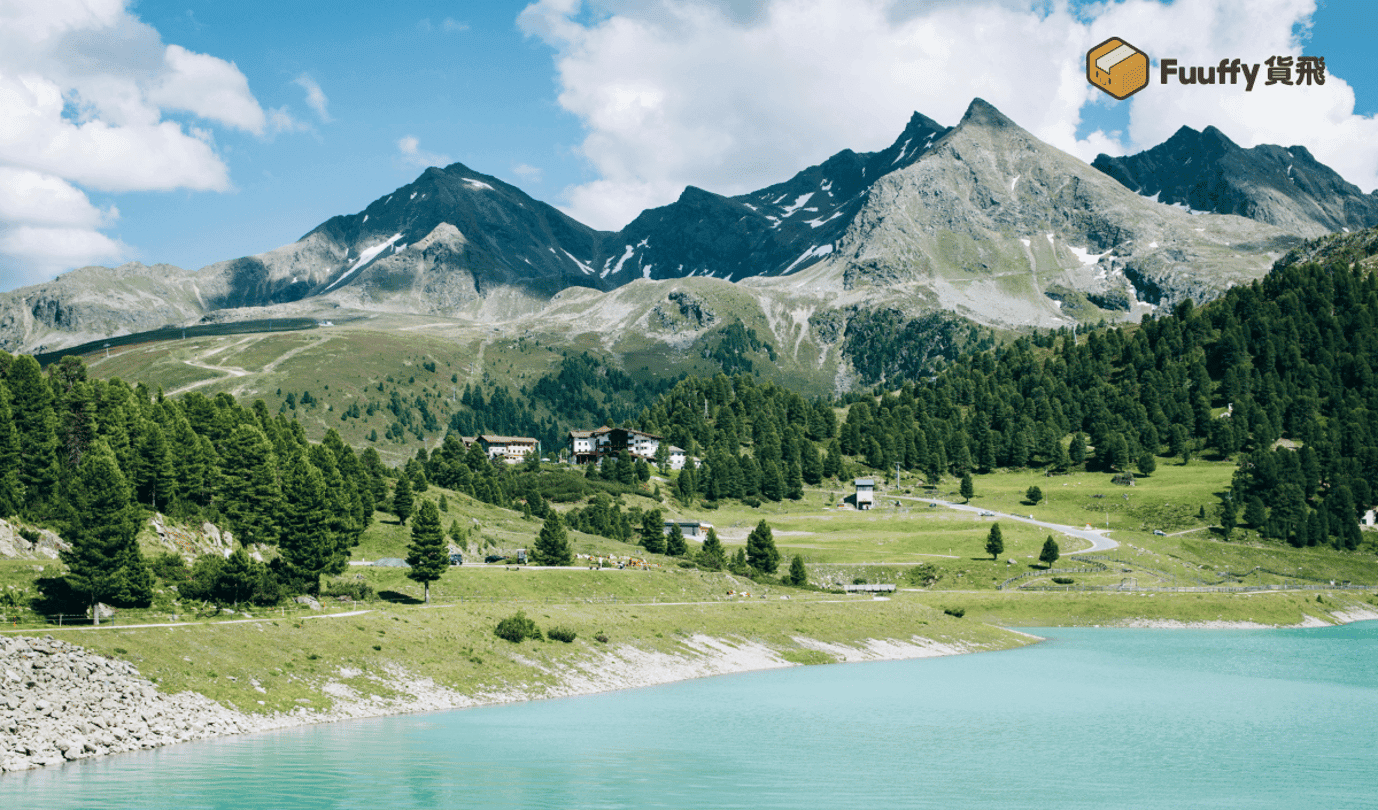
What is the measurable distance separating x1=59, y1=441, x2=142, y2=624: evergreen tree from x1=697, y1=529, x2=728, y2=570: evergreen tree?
76892 millimetres

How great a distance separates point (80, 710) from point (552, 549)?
72293 mm

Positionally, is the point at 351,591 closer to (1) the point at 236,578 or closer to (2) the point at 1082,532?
(1) the point at 236,578

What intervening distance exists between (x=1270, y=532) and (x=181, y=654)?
18261 cm

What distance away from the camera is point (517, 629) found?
77500 mm

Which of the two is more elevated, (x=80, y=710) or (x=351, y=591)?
(x=80, y=710)

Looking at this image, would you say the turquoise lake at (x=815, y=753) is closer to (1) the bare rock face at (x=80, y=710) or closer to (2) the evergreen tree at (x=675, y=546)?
(1) the bare rock face at (x=80, y=710)

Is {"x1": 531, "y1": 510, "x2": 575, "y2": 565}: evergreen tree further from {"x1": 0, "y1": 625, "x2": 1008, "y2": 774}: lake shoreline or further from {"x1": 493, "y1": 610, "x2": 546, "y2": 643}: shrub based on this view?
{"x1": 0, "y1": 625, "x2": 1008, "y2": 774}: lake shoreline

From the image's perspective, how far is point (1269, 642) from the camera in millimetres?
117750

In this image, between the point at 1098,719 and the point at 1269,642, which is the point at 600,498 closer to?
the point at 1269,642

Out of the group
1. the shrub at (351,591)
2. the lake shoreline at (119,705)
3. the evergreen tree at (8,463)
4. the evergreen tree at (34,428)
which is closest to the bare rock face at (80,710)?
the lake shoreline at (119,705)

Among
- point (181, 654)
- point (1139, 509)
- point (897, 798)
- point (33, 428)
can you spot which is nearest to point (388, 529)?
point (33, 428)

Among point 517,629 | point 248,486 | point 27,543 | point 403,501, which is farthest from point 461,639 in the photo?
point 403,501

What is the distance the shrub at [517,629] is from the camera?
7712 cm

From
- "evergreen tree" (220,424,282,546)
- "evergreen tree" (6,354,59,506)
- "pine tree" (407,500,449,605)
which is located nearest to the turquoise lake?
"pine tree" (407,500,449,605)
